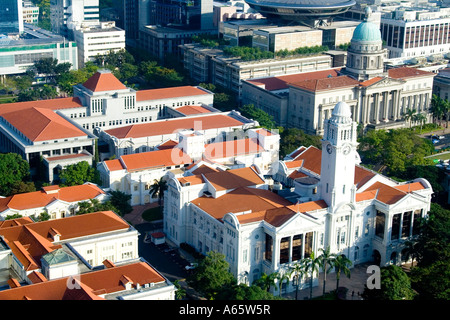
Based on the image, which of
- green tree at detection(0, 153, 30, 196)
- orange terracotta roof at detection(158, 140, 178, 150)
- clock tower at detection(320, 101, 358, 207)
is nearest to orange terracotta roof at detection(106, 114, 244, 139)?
orange terracotta roof at detection(158, 140, 178, 150)

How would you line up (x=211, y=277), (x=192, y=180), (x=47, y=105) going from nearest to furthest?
1. (x=211, y=277)
2. (x=192, y=180)
3. (x=47, y=105)

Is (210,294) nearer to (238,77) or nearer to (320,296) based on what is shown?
(320,296)

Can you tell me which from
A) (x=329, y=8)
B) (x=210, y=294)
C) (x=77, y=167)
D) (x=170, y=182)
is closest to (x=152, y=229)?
(x=170, y=182)

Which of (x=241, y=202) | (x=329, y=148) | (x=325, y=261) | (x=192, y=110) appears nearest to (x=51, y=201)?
(x=241, y=202)

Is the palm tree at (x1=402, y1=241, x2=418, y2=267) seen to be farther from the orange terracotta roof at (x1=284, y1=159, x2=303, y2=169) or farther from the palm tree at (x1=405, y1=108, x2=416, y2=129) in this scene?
the palm tree at (x1=405, y1=108, x2=416, y2=129)

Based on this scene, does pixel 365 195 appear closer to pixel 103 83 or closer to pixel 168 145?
pixel 168 145

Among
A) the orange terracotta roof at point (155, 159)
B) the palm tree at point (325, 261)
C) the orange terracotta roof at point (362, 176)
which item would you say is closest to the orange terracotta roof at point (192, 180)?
the orange terracotta roof at point (155, 159)
